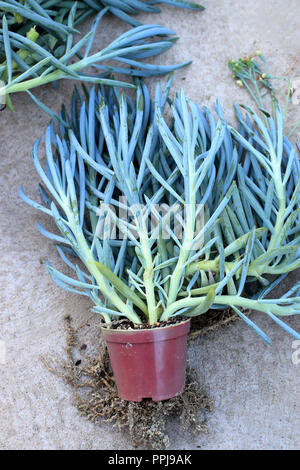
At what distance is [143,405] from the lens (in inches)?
39.2

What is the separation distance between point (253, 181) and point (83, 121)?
0.30 meters

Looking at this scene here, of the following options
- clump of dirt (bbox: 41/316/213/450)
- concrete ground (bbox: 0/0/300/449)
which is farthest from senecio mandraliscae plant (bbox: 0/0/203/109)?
clump of dirt (bbox: 41/316/213/450)

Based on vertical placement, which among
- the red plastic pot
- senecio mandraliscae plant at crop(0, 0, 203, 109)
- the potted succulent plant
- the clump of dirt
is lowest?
the clump of dirt

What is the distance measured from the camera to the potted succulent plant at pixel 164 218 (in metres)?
0.93

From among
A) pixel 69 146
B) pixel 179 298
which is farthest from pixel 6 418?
pixel 69 146

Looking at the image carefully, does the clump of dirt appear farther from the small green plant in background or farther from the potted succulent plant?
the small green plant in background

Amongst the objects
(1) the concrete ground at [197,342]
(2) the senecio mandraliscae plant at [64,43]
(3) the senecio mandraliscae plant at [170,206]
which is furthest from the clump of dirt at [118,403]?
(2) the senecio mandraliscae plant at [64,43]

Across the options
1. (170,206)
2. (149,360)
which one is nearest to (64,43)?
(170,206)

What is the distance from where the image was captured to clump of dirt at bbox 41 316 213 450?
990mm

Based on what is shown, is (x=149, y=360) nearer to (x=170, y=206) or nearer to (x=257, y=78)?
(x=170, y=206)

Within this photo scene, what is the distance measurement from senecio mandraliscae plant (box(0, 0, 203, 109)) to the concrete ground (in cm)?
5

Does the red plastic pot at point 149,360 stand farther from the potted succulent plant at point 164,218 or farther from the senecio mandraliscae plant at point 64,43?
the senecio mandraliscae plant at point 64,43

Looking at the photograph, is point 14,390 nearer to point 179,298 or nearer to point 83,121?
point 179,298

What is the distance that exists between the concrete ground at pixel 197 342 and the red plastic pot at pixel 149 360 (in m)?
0.13
